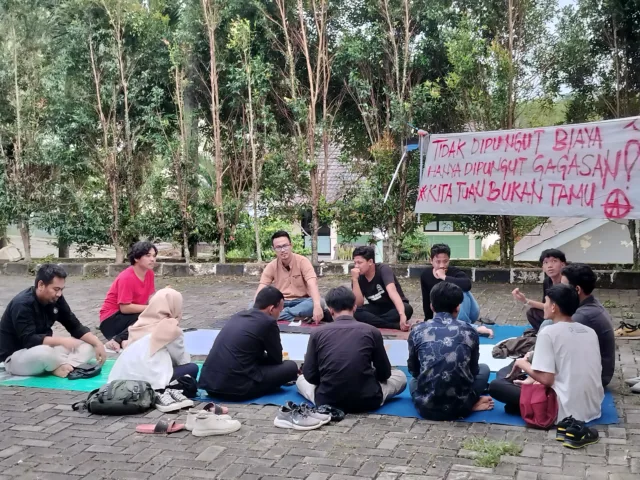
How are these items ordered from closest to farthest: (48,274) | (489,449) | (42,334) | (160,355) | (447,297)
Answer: (489,449)
(447,297)
(160,355)
(48,274)
(42,334)

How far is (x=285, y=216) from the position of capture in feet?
46.2

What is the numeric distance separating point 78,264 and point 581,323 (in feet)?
37.1

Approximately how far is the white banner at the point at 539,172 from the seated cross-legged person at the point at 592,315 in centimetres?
132

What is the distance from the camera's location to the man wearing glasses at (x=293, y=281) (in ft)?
27.6

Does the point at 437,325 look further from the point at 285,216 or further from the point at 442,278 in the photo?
the point at 285,216

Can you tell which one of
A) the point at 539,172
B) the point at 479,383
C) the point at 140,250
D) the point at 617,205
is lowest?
the point at 479,383

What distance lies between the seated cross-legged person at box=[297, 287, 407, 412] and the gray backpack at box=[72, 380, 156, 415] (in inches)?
47.1

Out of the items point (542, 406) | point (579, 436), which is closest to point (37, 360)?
point (542, 406)

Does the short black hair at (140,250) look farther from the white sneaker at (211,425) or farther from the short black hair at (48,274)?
the white sneaker at (211,425)

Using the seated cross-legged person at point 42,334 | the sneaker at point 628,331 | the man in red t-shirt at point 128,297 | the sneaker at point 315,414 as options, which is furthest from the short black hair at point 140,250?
the sneaker at point 628,331

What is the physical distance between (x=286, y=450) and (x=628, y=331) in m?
4.72

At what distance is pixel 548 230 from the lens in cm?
1658

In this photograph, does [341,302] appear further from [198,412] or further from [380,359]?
[198,412]

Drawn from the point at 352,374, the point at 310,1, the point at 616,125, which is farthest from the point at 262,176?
the point at 352,374
